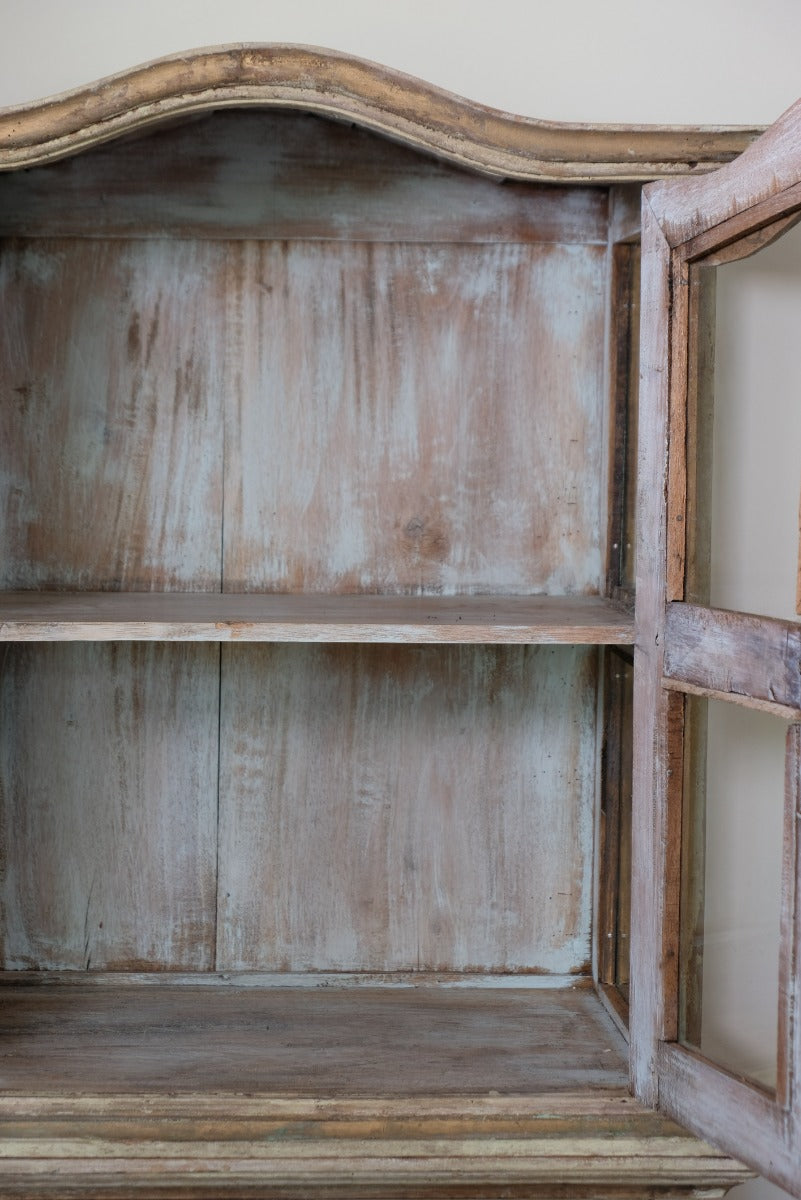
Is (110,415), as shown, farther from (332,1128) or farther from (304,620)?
(332,1128)

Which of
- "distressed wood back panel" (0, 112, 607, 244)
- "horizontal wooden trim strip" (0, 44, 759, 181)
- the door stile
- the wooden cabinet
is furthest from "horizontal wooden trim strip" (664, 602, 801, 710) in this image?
"distressed wood back panel" (0, 112, 607, 244)

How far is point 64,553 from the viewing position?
131cm

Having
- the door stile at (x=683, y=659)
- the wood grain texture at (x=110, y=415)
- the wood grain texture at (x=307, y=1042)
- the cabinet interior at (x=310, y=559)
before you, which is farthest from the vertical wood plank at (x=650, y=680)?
the wood grain texture at (x=110, y=415)

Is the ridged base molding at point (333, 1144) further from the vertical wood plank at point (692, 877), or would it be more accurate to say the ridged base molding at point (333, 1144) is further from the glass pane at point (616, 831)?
the glass pane at point (616, 831)

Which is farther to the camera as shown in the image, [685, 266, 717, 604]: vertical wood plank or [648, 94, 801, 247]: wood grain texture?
[685, 266, 717, 604]: vertical wood plank

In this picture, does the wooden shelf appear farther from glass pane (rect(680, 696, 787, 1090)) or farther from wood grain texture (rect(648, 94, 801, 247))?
wood grain texture (rect(648, 94, 801, 247))

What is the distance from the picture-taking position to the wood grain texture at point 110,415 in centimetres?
129

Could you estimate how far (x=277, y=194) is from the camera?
4.22 feet

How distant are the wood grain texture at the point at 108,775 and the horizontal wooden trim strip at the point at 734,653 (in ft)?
1.93

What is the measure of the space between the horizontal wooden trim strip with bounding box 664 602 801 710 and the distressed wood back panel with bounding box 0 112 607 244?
1.84ft

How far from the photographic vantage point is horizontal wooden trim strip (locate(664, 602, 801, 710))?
0.86 metres

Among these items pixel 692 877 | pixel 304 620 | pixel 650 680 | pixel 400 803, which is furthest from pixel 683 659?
pixel 400 803

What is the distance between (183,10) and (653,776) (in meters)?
1.04

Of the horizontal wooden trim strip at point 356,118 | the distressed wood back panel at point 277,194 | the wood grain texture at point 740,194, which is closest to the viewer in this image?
the wood grain texture at point 740,194
